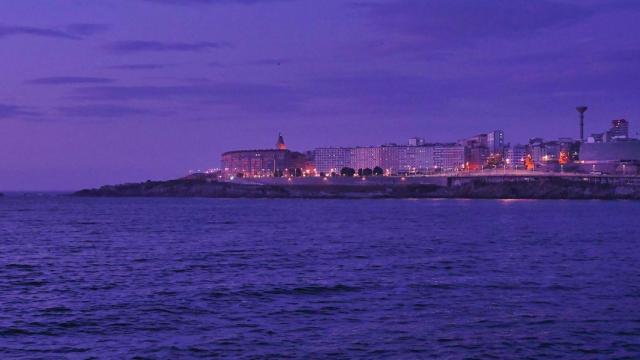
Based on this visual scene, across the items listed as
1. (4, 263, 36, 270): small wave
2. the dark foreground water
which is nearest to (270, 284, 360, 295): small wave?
the dark foreground water

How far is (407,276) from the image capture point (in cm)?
3453

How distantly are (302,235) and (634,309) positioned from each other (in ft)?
120

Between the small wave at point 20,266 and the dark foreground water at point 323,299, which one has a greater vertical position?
the small wave at point 20,266

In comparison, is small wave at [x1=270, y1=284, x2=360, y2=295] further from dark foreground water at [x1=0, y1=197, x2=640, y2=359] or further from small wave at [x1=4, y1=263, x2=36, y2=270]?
small wave at [x1=4, y1=263, x2=36, y2=270]

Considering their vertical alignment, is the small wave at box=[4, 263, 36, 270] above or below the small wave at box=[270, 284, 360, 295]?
above

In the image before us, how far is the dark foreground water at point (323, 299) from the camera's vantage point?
21484 mm

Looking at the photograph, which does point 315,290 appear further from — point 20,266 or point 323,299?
point 20,266

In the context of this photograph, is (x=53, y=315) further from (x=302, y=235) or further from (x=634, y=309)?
(x=302, y=235)

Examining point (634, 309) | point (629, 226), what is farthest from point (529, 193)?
point (634, 309)

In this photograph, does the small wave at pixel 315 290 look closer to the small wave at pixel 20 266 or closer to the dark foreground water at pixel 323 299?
the dark foreground water at pixel 323 299

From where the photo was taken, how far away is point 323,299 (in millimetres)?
28562

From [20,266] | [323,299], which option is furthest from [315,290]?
[20,266]

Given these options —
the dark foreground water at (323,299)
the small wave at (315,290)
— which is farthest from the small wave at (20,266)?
the small wave at (315,290)

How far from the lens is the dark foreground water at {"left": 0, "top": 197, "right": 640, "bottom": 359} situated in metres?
21.5
